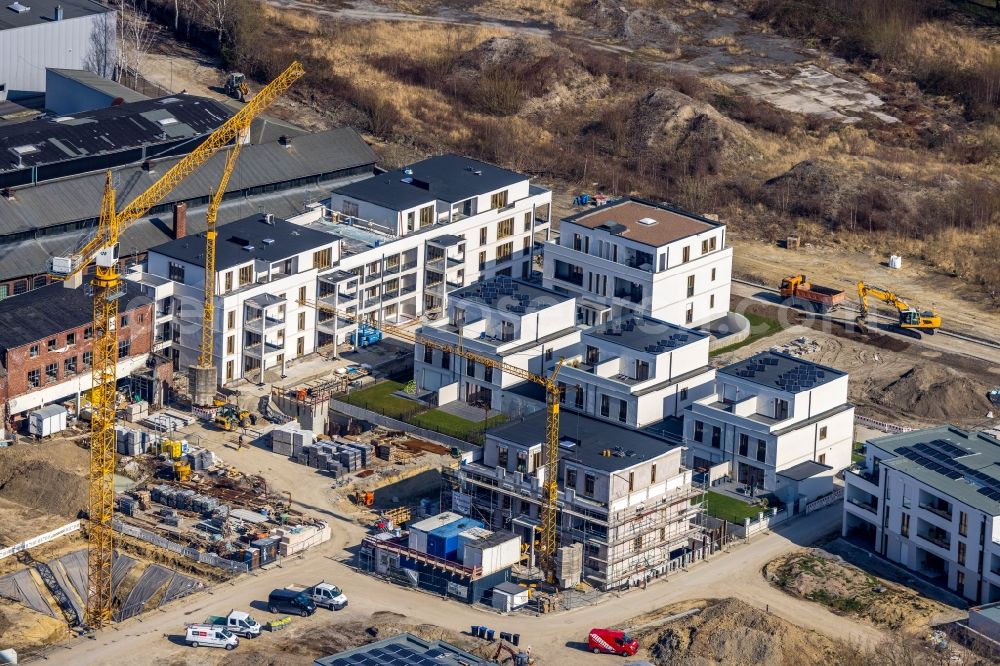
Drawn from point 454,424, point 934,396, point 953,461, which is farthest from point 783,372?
point 454,424

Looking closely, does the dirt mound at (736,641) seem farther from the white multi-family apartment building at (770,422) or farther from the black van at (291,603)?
the black van at (291,603)

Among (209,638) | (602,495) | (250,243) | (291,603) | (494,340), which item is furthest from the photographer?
(250,243)

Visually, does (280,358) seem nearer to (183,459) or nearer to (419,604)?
(183,459)

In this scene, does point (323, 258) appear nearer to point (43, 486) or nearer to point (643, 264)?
point (643, 264)

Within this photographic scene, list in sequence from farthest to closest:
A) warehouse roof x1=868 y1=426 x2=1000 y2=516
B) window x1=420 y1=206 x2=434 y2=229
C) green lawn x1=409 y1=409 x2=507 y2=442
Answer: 1. window x1=420 y1=206 x2=434 y2=229
2. green lawn x1=409 y1=409 x2=507 y2=442
3. warehouse roof x1=868 y1=426 x2=1000 y2=516

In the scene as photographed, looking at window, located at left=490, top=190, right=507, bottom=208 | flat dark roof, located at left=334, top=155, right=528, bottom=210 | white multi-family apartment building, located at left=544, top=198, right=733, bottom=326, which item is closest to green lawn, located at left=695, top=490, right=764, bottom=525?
white multi-family apartment building, located at left=544, top=198, right=733, bottom=326

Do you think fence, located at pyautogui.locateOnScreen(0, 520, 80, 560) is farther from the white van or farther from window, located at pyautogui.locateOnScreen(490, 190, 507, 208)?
window, located at pyautogui.locateOnScreen(490, 190, 507, 208)
